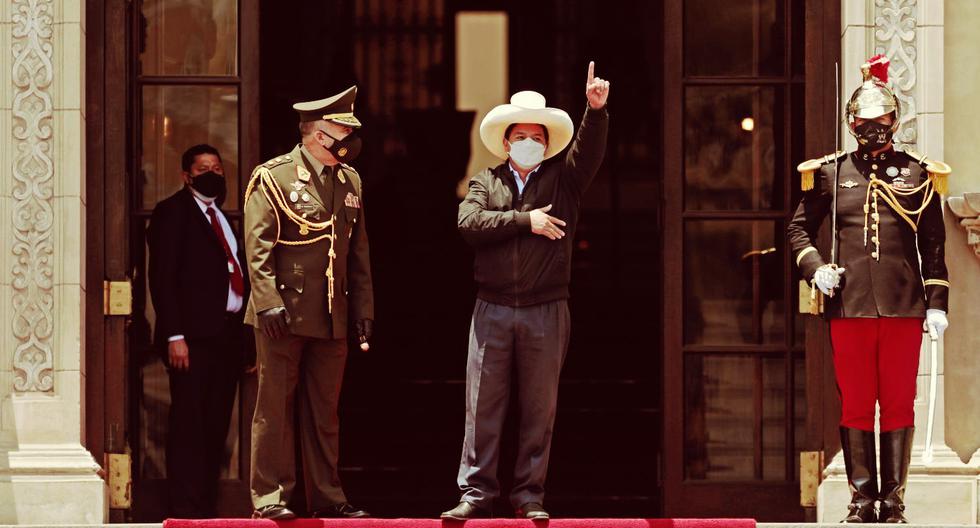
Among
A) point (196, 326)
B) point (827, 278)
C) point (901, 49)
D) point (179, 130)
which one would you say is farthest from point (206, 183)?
point (901, 49)

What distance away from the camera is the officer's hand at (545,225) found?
34.0ft

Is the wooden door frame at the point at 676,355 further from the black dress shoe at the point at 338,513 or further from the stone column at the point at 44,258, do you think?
the stone column at the point at 44,258

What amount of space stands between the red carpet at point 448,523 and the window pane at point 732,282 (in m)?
1.99

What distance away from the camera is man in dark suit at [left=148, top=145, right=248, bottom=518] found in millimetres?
11773

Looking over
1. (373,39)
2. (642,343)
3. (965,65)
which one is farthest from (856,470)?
(373,39)

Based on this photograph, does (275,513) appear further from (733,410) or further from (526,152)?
(733,410)

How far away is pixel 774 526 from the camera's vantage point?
408 inches

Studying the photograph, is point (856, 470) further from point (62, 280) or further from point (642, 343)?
point (642, 343)

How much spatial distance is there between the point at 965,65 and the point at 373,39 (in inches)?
418

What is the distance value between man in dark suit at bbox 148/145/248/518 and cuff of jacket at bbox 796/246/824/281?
120 inches

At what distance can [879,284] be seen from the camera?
10578 millimetres

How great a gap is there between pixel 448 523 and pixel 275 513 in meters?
0.81

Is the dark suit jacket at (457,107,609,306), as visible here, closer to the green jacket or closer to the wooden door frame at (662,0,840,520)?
the green jacket

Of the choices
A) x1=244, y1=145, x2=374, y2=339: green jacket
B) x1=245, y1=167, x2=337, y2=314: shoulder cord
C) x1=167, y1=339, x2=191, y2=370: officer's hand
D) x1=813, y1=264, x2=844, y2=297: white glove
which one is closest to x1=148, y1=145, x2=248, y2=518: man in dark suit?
x1=167, y1=339, x2=191, y2=370: officer's hand
